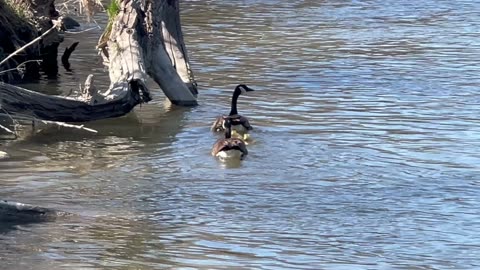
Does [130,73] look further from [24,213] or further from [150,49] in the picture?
[24,213]

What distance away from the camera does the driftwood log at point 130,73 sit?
46.2 ft

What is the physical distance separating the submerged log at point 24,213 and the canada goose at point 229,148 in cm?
298

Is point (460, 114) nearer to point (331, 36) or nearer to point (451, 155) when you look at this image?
point (451, 155)

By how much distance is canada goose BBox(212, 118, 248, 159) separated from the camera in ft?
42.0

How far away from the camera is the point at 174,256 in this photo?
920cm

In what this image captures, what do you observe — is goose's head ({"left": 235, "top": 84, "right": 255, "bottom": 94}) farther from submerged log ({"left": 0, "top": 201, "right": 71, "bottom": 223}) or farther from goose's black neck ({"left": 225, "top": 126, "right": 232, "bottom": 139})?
submerged log ({"left": 0, "top": 201, "right": 71, "bottom": 223})

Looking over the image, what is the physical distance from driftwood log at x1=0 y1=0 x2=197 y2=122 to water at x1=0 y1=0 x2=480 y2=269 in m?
0.34

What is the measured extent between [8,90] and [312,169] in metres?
4.00

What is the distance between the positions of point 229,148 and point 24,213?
3490mm

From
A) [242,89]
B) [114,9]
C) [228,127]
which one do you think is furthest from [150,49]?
[228,127]

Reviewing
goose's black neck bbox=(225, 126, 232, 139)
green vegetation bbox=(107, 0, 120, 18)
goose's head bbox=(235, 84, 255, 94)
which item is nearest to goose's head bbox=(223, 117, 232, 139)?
goose's black neck bbox=(225, 126, 232, 139)

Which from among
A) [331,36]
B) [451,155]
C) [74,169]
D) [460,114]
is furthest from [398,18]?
[74,169]

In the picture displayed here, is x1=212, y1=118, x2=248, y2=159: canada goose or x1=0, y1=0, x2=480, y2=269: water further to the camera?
x1=212, y1=118, x2=248, y2=159: canada goose

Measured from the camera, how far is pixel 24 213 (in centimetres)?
986
